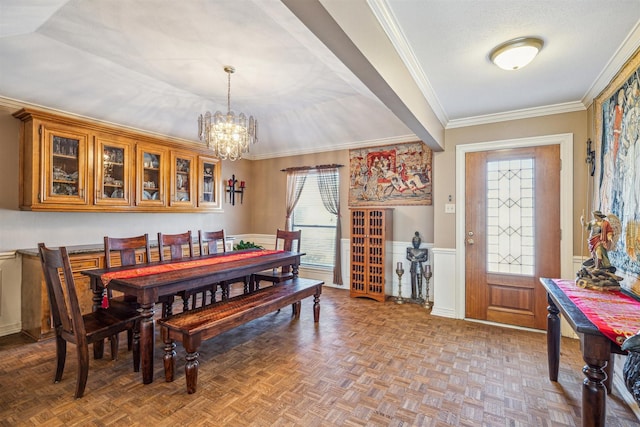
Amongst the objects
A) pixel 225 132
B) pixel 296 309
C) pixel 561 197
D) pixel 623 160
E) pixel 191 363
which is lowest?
pixel 296 309

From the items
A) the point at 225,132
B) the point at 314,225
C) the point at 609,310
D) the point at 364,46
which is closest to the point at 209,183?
the point at 314,225

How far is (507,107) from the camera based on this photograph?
3.26 m

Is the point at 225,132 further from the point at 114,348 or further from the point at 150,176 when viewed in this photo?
the point at 114,348

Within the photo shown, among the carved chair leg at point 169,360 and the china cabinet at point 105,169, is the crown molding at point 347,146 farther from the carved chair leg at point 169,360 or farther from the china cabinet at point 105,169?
the carved chair leg at point 169,360

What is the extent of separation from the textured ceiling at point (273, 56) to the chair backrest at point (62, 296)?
69.7 inches

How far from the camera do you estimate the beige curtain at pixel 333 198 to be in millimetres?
5055

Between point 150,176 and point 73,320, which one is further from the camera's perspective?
point 150,176

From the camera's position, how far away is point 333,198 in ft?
16.8

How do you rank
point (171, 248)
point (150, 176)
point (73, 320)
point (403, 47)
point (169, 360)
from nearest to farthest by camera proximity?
point (73, 320) → point (403, 47) → point (169, 360) → point (171, 248) → point (150, 176)

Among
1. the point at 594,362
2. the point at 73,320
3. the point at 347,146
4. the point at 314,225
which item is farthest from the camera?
the point at 314,225

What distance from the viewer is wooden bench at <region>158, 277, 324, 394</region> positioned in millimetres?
2107

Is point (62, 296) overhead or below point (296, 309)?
overhead

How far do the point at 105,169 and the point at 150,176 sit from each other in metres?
0.56

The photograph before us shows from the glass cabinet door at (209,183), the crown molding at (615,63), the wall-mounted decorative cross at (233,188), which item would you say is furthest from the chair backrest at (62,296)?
the crown molding at (615,63)
